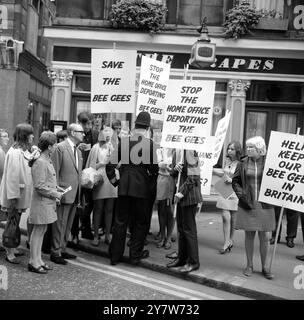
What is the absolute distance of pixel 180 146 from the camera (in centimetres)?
670

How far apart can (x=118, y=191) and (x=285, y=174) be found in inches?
89.7

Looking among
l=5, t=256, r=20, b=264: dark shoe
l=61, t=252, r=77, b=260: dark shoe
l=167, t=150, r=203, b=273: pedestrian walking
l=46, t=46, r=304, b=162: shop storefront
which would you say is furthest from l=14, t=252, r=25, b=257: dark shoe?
l=46, t=46, r=304, b=162: shop storefront

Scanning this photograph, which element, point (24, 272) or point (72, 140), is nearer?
point (24, 272)

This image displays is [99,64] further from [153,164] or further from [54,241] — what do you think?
[54,241]

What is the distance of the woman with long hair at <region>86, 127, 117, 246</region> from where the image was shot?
7621 millimetres

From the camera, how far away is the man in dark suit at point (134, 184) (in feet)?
22.0

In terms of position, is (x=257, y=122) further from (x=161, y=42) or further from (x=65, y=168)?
(x=65, y=168)

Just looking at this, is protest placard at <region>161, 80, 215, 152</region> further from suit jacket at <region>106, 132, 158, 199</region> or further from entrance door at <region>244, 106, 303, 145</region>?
entrance door at <region>244, 106, 303, 145</region>

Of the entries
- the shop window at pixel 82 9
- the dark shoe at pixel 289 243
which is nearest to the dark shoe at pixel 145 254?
the dark shoe at pixel 289 243

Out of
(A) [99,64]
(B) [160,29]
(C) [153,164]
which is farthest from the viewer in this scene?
(B) [160,29]

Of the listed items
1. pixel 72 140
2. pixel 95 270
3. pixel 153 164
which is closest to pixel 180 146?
pixel 153 164

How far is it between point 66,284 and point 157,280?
1216 millimetres

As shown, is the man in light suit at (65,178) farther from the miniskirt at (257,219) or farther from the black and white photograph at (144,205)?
the miniskirt at (257,219)

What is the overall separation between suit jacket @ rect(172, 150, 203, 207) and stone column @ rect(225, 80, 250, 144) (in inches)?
267
